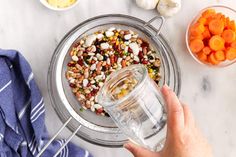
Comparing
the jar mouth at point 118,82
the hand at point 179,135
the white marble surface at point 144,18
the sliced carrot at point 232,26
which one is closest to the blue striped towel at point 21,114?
the white marble surface at point 144,18

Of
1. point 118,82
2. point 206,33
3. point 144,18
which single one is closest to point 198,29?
point 206,33

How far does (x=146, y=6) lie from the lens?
1.03 metres

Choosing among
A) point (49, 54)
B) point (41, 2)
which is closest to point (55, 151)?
point (49, 54)

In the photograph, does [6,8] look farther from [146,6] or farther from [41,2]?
[146,6]

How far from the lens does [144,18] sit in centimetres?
106

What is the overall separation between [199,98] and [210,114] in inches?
1.7

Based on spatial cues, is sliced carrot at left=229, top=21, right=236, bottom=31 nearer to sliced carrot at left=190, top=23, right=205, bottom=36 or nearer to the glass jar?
sliced carrot at left=190, top=23, right=205, bottom=36

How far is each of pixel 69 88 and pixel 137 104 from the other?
0.27 meters

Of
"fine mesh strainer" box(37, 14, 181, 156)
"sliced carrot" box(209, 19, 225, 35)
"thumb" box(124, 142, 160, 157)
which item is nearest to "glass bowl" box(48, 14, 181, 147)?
"fine mesh strainer" box(37, 14, 181, 156)

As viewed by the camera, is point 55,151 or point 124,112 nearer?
point 124,112

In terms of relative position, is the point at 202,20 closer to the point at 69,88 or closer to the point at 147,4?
the point at 147,4

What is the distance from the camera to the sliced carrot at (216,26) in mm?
1007

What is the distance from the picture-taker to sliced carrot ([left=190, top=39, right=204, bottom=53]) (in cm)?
102

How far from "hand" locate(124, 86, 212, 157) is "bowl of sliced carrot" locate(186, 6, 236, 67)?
263 millimetres
